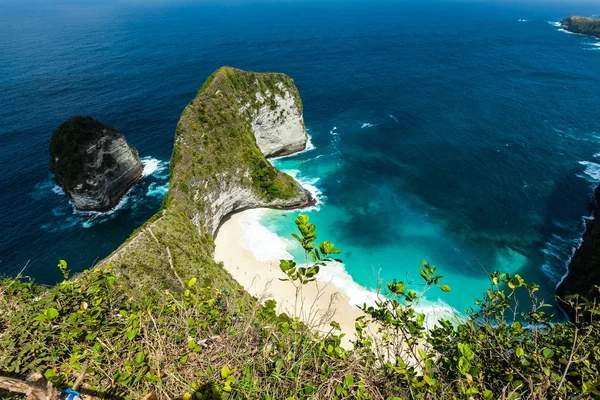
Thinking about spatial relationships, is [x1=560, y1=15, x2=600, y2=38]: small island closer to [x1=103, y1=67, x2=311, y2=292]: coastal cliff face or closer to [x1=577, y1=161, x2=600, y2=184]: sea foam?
[x1=577, y1=161, x2=600, y2=184]: sea foam

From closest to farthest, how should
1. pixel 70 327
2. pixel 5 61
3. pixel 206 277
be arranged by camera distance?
pixel 70 327 → pixel 206 277 → pixel 5 61

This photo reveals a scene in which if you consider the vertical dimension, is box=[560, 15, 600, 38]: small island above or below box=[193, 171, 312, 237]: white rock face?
above

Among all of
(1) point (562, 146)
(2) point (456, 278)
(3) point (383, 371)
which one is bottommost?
(2) point (456, 278)

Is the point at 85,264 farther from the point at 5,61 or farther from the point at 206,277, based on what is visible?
the point at 5,61

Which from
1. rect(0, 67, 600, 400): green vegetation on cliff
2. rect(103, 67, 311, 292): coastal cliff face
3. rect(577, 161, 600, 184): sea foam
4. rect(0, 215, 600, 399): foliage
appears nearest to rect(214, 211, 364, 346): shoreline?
rect(103, 67, 311, 292): coastal cliff face

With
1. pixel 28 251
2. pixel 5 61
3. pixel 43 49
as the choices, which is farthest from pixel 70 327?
pixel 43 49

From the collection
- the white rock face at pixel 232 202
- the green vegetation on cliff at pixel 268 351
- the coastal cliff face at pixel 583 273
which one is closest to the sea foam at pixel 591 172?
the coastal cliff face at pixel 583 273

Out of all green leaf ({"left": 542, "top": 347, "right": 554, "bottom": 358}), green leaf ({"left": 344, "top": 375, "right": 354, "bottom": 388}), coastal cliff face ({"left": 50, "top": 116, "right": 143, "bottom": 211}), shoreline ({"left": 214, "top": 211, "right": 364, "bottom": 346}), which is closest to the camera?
green leaf ({"left": 344, "top": 375, "right": 354, "bottom": 388})
